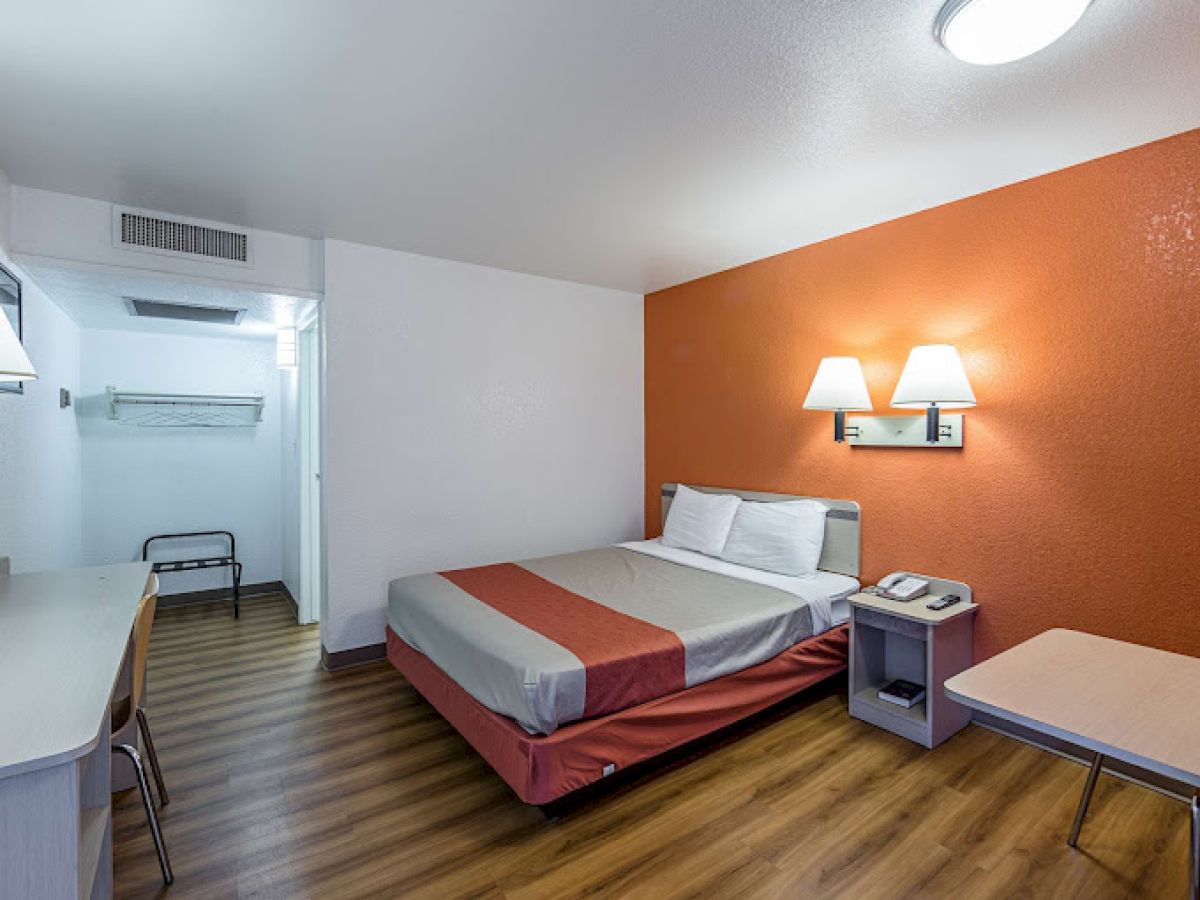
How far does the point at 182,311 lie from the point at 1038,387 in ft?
15.3

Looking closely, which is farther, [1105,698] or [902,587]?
[902,587]

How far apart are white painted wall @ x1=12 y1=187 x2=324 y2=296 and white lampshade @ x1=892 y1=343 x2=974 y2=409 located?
10.2 ft

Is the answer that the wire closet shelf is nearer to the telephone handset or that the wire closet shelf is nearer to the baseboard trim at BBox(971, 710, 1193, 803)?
Result: the telephone handset

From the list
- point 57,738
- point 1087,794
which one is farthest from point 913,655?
point 57,738

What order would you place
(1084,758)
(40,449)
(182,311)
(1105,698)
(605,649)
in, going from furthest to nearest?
(182,311) → (40,449) → (1084,758) → (605,649) → (1105,698)

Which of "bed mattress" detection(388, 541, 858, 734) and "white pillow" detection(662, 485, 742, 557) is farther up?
"white pillow" detection(662, 485, 742, 557)

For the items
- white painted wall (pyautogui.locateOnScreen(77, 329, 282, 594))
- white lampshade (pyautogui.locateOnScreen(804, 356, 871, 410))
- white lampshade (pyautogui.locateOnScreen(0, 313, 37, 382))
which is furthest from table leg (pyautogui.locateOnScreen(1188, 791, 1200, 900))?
white painted wall (pyautogui.locateOnScreen(77, 329, 282, 594))

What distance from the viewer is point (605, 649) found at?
2160 millimetres

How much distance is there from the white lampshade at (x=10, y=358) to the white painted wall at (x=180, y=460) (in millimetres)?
3031

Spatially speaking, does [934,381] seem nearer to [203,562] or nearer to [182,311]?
[182,311]

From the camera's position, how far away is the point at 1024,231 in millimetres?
2521

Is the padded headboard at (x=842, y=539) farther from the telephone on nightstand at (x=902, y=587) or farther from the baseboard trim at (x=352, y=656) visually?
the baseboard trim at (x=352, y=656)

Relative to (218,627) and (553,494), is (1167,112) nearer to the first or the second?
(553,494)

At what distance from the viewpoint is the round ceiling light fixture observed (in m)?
1.44
